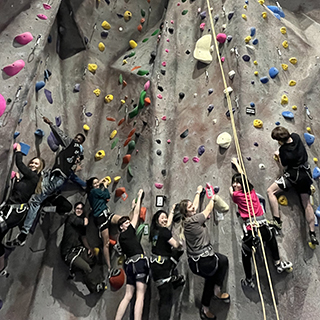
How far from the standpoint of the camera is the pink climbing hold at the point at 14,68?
4.76 metres

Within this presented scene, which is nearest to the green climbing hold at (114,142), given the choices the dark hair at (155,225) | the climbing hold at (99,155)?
the climbing hold at (99,155)

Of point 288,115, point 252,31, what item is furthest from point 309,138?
point 252,31

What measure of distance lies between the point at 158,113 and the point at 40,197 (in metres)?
2.54

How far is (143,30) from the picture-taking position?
7.48 meters

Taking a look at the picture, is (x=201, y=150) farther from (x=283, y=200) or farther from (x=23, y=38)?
(x=23, y=38)

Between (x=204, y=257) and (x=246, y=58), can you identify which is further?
(x=246, y=58)

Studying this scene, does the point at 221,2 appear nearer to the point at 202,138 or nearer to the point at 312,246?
the point at 202,138

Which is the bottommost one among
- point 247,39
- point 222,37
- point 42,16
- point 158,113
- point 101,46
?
point 158,113

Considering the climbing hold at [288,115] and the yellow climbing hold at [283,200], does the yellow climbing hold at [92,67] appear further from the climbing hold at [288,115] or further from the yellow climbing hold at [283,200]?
the yellow climbing hold at [283,200]

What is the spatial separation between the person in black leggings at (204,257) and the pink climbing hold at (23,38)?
3560 mm

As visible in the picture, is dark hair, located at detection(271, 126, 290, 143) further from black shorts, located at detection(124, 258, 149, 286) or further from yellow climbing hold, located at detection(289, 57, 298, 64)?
black shorts, located at detection(124, 258, 149, 286)

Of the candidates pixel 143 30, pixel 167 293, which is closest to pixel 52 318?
pixel 167 293

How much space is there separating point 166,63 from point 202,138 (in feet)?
6.50

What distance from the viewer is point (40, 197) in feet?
15.0
